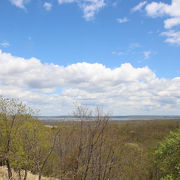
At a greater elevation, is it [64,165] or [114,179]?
[64,165]

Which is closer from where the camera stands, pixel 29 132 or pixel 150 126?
pixel 29 132

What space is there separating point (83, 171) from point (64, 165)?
445 cm

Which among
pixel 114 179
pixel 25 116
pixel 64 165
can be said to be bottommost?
pixel 114 179

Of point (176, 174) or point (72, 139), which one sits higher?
point (72, 139)

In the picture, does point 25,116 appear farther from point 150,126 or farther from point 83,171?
point 150,126

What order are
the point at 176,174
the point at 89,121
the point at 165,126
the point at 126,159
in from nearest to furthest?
the point at 89,121
the point at 176,174
the point at 126,159
the point at 165,126

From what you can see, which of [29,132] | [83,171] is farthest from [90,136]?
[29,132]

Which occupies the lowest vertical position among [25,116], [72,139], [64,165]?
[64,165]

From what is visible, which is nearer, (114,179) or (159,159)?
(114,179)

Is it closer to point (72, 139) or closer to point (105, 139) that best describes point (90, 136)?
point (105, 139)

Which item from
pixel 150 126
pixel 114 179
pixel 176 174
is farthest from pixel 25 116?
pixel 150 126

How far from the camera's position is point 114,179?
22.0 meters

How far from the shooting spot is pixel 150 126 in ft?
221

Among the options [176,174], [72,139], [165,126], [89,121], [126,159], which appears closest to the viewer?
[89,121]
